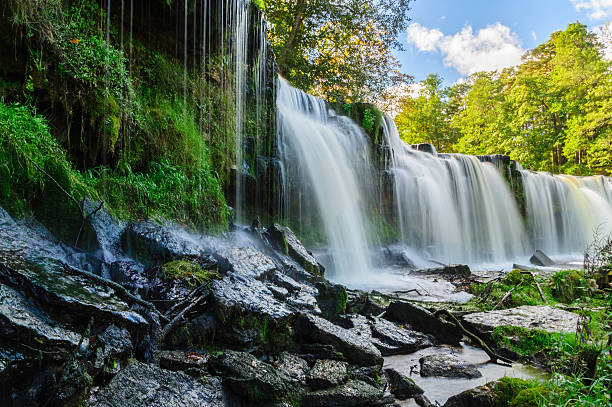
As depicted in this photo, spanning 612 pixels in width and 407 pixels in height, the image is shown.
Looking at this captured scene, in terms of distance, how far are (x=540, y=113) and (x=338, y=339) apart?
101ft

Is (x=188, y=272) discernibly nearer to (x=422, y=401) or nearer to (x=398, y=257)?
(x=422, y=401)

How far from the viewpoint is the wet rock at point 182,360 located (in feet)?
8.96

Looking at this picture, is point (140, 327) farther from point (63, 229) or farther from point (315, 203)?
point (315, 203)

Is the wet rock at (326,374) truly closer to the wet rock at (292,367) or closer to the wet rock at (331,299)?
the wet rock at (292,367)

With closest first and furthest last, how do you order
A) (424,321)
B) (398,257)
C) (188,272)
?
1. (188,272)
2. (424,321)
3. (398,257)

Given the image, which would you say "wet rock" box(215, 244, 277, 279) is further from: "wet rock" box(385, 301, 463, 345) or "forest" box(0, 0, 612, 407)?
"wet rock" box(385, 301, 463, 345)

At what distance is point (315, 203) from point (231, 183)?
3240 mm

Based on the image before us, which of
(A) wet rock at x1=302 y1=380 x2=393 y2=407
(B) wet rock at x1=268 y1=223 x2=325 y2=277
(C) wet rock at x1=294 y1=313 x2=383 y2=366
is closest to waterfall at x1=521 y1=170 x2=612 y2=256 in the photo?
(B) wet rock at x1=268 y1=223 x2=325 y2=277

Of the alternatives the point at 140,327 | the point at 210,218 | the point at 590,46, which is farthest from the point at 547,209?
the point at 140,327

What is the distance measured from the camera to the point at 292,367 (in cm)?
325

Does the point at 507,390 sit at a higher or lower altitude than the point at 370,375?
higher

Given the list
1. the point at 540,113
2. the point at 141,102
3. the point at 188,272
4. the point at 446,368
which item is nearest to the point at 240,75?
the point at 141,102

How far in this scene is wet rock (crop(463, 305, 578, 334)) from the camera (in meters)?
4.44

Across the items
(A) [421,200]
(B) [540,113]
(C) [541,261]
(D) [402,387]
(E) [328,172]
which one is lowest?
(C) [541,261]
